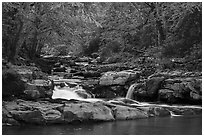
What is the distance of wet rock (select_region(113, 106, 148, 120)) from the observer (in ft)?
33.8

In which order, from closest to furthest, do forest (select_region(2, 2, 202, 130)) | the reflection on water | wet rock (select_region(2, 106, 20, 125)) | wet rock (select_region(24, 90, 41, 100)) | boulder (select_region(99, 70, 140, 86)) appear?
the reflection on water < wet rock (select_region(2, 106, 20, 125)) < forest (select_region(2, 2, 202, 130)) < wet rock (select_region(24, 90, 41, 100)) < boulder (select_region(99, 70, 140, 86))

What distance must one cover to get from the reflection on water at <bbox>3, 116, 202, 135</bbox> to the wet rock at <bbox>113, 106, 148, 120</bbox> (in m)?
0.35

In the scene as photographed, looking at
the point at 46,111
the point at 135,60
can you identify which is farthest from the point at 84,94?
the point at 135,60

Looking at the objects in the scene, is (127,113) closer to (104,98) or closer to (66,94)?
(104,98)

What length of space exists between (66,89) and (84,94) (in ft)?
2.69

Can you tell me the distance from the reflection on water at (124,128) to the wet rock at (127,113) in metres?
0.35

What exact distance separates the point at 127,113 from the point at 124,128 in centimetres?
154

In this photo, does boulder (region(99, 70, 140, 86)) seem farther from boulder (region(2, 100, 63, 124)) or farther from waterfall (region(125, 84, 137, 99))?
boulder (region(2, 100, 63, 124))

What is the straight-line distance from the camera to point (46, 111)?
9586 mm

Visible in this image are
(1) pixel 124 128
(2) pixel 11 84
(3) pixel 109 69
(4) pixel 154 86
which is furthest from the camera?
(3) pixel 109 69

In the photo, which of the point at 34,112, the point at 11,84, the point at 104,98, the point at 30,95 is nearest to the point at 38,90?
the point at 30,95

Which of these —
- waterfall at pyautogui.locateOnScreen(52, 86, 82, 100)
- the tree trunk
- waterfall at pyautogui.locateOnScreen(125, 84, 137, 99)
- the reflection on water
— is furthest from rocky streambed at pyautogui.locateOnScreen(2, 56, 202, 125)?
the tree trunk

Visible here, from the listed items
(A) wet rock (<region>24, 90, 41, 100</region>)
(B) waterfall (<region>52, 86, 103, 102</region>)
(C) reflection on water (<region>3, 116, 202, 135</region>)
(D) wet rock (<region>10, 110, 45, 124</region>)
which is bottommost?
(C) reflection on water (<region>3, 116, 202, 135</region>)

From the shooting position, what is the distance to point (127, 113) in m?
10.4
